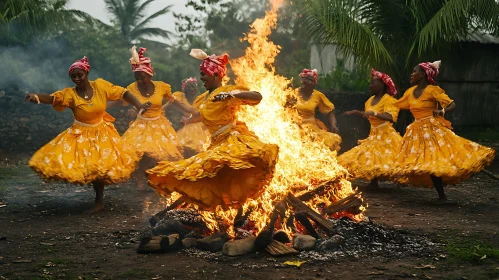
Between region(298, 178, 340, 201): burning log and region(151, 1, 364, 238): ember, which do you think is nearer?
region(151, 1, 364, 238): ember

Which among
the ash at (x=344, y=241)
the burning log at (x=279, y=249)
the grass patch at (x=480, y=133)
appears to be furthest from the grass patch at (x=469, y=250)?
the grass patch at (x=480, y=133)

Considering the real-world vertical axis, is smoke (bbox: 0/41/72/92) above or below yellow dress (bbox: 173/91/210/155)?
above

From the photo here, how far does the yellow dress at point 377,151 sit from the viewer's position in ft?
30.8

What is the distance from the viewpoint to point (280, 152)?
686 cm

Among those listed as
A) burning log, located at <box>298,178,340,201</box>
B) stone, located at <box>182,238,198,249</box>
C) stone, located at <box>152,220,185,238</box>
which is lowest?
stone, located at <box>182,238,198,249</box>

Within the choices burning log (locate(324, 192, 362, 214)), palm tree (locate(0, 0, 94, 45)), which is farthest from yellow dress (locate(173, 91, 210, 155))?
palm tree (locate(0, 0, 94, 45))

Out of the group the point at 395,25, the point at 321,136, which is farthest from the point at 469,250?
the point at 395,25

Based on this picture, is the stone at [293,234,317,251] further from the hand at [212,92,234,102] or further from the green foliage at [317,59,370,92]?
the green foliage at [317,59,370,92]

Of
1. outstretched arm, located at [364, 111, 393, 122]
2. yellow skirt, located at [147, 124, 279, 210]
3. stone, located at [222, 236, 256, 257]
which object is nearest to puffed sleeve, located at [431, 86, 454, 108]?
outstretched arm, located at [364, 111, 393, 122]

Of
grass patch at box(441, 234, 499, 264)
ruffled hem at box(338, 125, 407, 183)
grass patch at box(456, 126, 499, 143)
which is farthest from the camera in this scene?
grass patch at box(456, 126, 499, 143)

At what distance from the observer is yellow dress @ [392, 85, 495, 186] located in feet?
26.8

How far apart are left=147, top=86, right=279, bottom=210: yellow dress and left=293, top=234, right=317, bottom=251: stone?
25.7 inches

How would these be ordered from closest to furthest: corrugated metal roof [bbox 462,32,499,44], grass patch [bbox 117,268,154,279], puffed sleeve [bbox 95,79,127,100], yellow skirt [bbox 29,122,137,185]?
grass patch [bbox 117,268,154,279] < yellow skirt [bbox 29,122,137,185] < puffed sleeve [bbox 95,79,127,100] < corrugated metal roof [bbox 462,32,499,44]

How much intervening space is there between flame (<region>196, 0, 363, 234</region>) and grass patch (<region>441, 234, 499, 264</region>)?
1.17m
